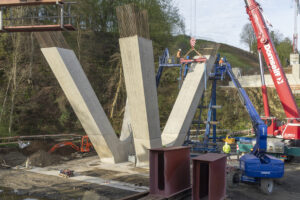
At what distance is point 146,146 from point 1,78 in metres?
16.5

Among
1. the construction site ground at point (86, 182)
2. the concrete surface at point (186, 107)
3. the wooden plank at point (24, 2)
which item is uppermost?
the wooden plank at point (24, 2)

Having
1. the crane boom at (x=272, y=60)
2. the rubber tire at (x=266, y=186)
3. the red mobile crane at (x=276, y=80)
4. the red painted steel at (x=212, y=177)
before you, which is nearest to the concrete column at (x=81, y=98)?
the red painted steel at (x=212, y=177)

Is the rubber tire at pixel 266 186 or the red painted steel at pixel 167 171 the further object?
the rubber tire at pixel 266 186

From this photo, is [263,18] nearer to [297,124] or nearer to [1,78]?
[297,124]

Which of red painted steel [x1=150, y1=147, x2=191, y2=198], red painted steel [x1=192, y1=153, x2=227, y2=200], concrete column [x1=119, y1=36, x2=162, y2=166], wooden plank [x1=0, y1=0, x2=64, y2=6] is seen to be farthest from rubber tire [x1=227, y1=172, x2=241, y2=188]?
wooden plank [x1=0, y1=0, x2=64, y2=6]

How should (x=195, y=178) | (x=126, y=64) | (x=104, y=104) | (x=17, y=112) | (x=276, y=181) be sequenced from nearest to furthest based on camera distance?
(x=195, y=178), (x=276, y=181), (x=126, y=64), (x=17, y=112), (x=104, y=104)

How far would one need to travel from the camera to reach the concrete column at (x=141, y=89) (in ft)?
35.7

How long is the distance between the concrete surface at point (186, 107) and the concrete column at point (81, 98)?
8.25ft

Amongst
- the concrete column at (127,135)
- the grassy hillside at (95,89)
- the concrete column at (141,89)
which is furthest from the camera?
the grassy hillside at (95,89)

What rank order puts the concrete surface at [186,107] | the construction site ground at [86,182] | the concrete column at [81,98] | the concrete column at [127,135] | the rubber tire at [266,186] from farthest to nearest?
1. the concrete column at [127,135]
2. the concrete surface at [186,107]
3. the concrete column at [81,98]
4. the rubber tire at [266,186]
5. the construction site ground at [86,182]

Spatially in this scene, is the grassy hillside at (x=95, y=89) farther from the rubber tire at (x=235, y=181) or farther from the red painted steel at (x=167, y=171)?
the red painted steel at (x=167, y=171)

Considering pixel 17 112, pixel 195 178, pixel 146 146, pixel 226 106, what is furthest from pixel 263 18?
pixel 17 112

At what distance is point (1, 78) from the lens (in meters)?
23.2

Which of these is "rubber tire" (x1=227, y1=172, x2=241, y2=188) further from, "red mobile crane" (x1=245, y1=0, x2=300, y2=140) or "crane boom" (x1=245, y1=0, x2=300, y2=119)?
"crane boom" (x1=245, y1=0, x2=300, y2=119)
